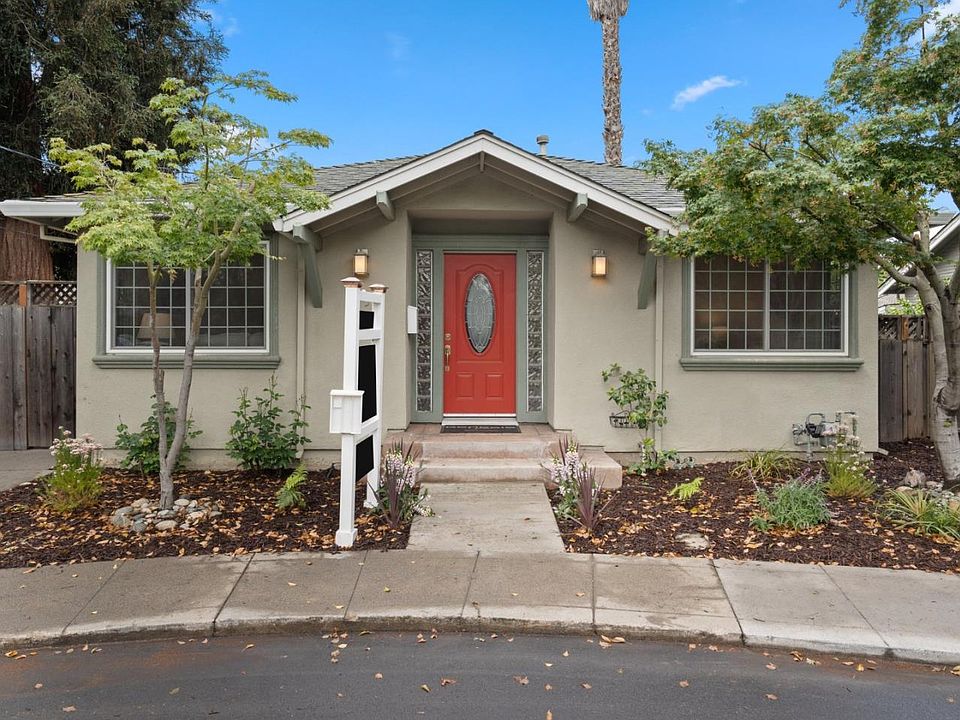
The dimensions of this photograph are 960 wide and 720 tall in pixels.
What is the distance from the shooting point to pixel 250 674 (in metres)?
3.33

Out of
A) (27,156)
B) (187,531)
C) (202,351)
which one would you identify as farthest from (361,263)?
(27,156)

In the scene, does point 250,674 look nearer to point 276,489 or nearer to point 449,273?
point 276,489

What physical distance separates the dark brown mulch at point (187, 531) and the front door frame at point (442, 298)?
1986mm

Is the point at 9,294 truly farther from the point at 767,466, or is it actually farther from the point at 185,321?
the point at 767,466

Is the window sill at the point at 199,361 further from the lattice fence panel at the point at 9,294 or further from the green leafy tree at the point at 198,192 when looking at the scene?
the lattice fence panel at the point at 9,294

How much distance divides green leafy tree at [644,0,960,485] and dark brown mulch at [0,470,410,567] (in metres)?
4.05

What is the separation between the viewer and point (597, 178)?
9.06 meters

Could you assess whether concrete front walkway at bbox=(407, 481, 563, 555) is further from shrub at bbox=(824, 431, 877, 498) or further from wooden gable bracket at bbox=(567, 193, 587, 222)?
wooden gable bracket at bbox=(567, 193, 587, 222)

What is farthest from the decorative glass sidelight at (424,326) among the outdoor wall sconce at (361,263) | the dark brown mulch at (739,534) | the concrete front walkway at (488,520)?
the dark brown mulch at (739,534)

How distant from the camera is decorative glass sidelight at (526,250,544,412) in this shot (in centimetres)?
814

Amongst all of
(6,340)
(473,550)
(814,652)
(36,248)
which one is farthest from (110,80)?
(814,652)

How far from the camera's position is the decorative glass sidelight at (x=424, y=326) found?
26.6 feet

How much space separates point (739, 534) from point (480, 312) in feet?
13.6

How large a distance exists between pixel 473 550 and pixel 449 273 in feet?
13.6
